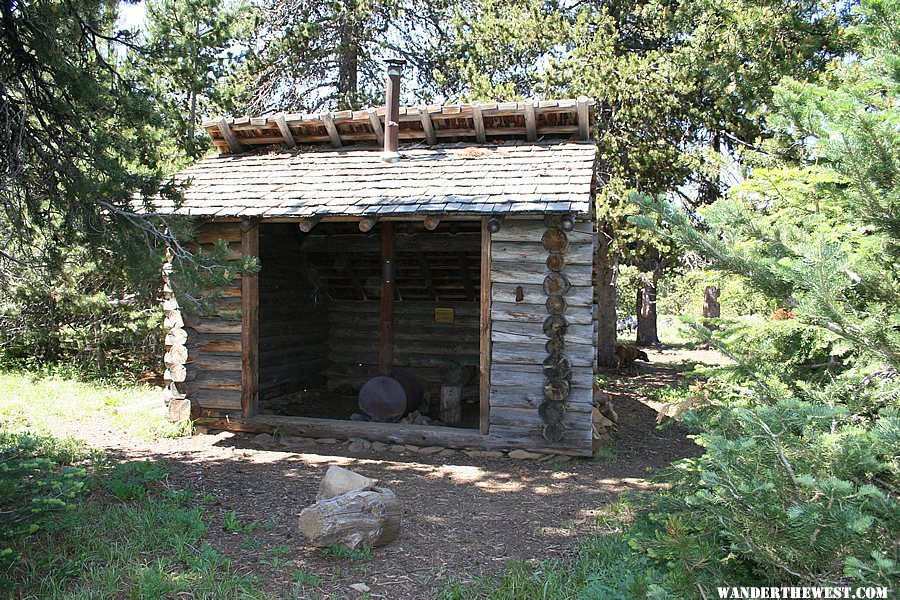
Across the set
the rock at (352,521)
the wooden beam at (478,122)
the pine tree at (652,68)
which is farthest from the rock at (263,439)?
the pine tree at (652,68)

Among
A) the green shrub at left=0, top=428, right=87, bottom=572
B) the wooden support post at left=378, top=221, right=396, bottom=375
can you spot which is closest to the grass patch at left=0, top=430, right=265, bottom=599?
the green shrub at left=0, top=428, right=87, bottom=572

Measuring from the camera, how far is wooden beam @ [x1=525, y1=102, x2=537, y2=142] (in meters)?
8.91

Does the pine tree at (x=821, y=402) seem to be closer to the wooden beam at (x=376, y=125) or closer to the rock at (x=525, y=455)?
the rock at (x=525, y=455)

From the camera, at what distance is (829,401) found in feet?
10.2

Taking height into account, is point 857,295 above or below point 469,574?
above

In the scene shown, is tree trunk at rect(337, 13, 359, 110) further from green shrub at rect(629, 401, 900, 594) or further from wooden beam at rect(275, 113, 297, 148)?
green shrub at rect(629, 401, 900, 594)

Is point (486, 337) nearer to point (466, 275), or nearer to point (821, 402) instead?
point (466, 275)

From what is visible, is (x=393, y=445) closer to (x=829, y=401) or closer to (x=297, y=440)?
(x=297, y=440)

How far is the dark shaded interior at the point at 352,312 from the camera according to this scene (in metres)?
10.7

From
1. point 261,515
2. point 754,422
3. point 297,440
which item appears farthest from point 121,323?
point 754,422

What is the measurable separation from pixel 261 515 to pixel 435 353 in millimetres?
6587

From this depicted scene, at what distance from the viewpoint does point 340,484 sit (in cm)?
506

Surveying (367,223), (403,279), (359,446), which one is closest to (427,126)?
(367,223)

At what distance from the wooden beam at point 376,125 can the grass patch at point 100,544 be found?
6.11 meters
